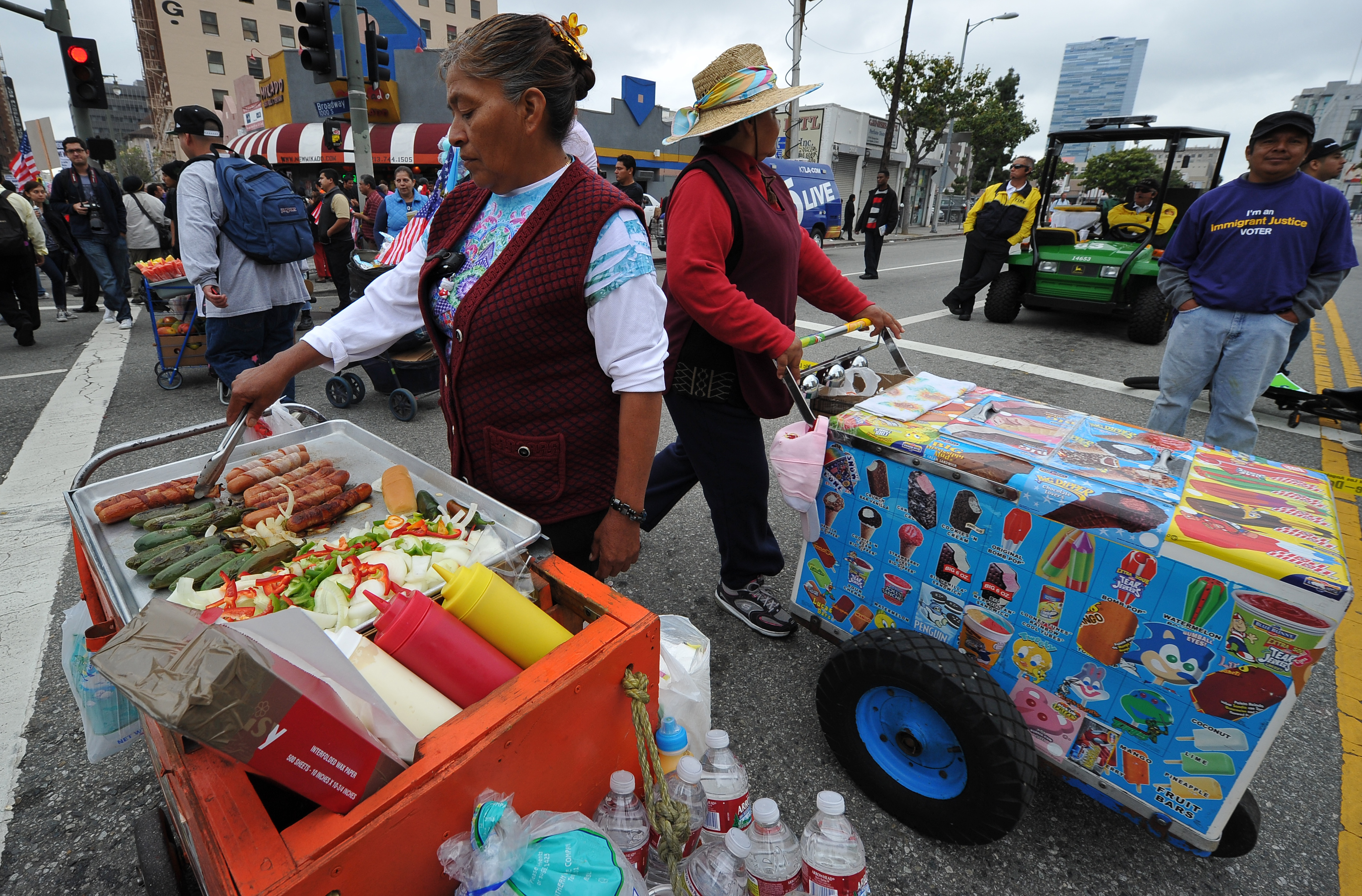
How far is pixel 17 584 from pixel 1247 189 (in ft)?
21.7

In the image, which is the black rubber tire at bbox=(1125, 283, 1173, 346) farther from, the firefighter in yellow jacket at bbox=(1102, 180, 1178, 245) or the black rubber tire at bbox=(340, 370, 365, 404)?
the black rubber tire at bbox=(340, 370, 365, 404)

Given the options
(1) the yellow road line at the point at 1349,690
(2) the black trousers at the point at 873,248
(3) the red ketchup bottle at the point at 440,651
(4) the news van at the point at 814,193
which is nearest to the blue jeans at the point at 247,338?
(3) the red ketchup bottle at the point at 440,651

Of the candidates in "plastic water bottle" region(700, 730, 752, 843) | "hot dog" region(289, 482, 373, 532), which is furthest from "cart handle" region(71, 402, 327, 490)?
"plastic water bottle" region(700, 730, 752, 843)

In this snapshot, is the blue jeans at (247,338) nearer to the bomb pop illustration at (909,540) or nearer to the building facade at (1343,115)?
the bomb pop illustration at (909,540)

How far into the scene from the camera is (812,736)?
2.29 meters

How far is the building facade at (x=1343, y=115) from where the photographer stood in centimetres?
3309

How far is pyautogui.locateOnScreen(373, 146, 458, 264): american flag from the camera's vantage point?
1905 millimetres

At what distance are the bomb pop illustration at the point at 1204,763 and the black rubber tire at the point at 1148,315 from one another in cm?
811

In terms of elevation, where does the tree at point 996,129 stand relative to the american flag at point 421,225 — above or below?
above

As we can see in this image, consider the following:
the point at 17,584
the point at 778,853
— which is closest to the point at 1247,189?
the point at 778,853

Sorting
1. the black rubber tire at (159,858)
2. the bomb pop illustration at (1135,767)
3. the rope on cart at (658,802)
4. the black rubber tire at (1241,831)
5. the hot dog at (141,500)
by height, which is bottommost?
the black rubber tire at (1241,831)

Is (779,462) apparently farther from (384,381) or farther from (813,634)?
(384,381)

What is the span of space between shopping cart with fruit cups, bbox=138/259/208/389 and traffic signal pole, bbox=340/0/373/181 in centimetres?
344

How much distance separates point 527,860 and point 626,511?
83 cm
